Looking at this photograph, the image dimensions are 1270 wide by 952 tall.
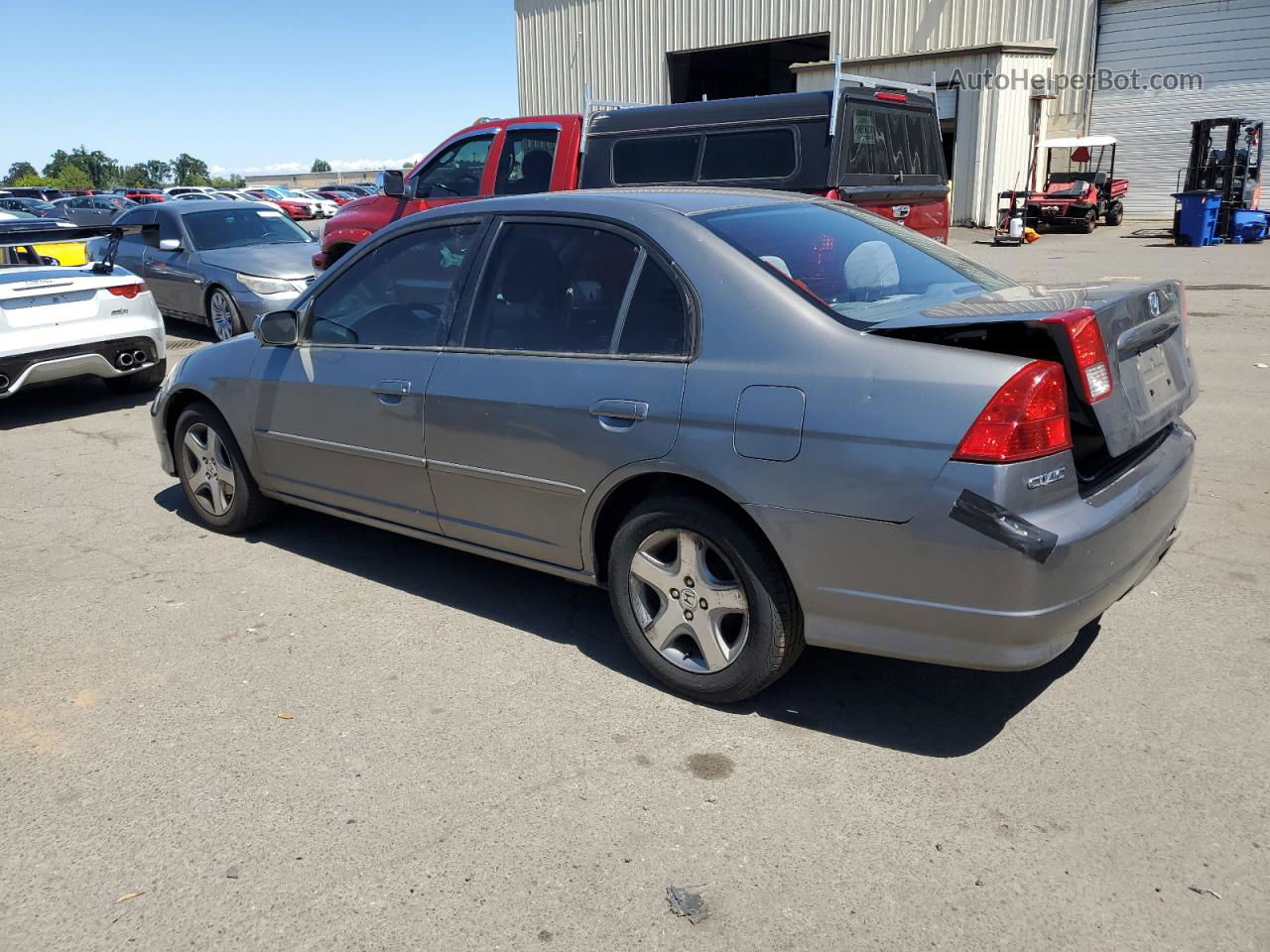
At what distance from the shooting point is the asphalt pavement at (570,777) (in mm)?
2570

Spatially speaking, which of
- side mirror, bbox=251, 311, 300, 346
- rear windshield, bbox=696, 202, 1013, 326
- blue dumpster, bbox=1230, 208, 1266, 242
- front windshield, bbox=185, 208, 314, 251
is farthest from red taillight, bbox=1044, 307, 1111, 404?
blue dumpster, bbox=1230, 208, 1266, 242

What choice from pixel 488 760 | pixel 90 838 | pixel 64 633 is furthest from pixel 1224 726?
pixel 64 633

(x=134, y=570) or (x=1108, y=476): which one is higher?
(x=1108, y=476)

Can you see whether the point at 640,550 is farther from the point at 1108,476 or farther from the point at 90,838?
the point at 90,838

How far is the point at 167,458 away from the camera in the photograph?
18.4 feet

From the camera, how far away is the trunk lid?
9.78 feet

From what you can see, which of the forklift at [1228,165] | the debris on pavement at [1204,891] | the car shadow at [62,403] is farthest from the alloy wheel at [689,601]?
the forklift at [1228,165]

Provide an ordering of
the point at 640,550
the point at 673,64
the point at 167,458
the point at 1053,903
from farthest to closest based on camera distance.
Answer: the point at 673,64
the point at 167,458
the point at 640,550
the point at 1053,903

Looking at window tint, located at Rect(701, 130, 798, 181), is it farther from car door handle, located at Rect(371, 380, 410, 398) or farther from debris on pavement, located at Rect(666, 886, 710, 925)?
debris on pavement, located at Rect(666, 886, 710, 925)

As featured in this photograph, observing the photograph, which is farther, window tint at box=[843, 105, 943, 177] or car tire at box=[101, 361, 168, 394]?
window tint at box=[843, 105, 943, 177]

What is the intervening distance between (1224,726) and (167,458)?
5017mm

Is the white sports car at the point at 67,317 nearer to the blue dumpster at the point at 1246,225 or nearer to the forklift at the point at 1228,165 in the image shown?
the blue dumpster at the point at 1246,225

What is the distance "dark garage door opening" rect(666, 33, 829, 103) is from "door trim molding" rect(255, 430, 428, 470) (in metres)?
31.1

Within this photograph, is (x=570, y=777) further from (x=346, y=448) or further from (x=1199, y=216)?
(x=1199, y=216)
